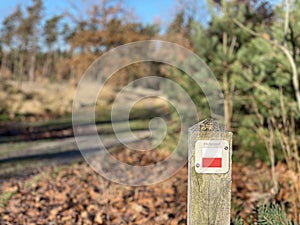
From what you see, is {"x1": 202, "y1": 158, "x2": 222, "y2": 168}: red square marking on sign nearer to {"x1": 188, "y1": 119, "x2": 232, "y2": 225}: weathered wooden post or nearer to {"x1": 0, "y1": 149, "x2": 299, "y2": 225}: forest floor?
{"x1": 188, "y1": 119, "x2": 232, "y2": 225}: weathered wooden post

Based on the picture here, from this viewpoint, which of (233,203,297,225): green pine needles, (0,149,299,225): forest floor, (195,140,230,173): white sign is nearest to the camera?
(195,140,230,173): white sign

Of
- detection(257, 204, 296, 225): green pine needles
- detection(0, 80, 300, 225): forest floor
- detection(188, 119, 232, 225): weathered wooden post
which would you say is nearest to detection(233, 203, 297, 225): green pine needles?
detection(257, 204, 296, 225): green pine needles

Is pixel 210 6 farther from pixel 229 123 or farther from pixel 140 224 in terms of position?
pixel 140 224

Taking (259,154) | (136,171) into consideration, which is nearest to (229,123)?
(259,154)

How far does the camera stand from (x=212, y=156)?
1.78 m

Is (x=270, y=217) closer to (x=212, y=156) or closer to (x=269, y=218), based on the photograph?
(x=269, y=218)

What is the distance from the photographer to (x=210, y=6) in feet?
23.8

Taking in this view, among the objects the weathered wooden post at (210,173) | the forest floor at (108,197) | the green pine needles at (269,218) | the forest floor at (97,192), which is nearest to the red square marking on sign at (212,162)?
the weathered wooden post at (210,173)

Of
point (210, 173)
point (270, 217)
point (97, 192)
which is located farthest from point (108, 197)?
point (210, 173)

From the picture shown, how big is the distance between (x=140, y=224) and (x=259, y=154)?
11.0 feet

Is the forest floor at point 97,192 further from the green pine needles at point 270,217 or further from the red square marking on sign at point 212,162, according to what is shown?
the red square marking on sign at point 212,162

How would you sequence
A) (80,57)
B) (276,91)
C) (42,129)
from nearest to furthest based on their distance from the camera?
1. (276,91)
2. (42,129)
3. (80,57)

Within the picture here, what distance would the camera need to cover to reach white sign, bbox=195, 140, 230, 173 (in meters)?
1.78

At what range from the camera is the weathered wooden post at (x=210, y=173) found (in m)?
1.78
